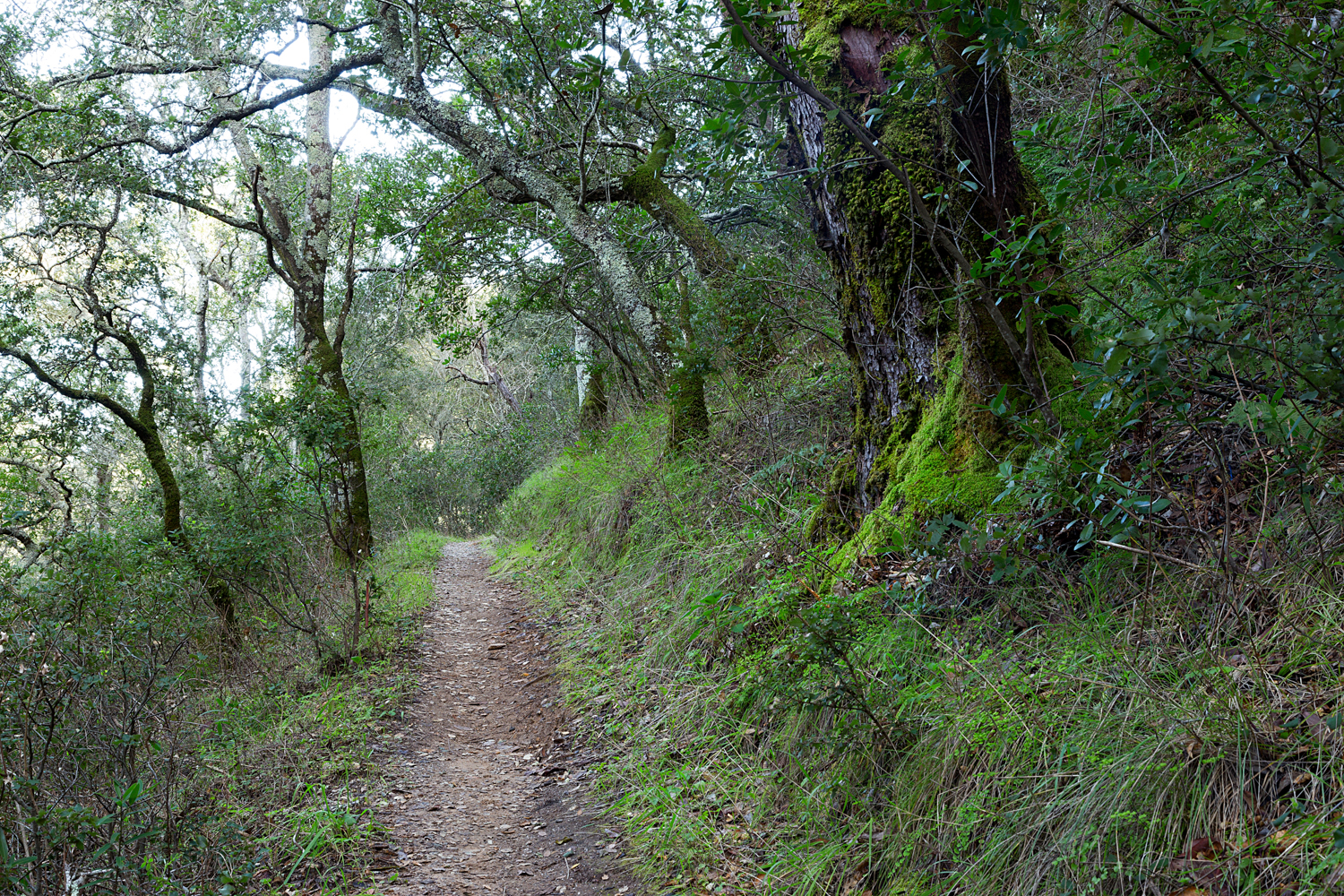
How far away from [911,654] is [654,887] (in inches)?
63.9

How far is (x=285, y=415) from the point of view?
8.00 metres

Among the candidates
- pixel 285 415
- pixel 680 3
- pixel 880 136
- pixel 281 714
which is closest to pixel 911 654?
pixel 880 136

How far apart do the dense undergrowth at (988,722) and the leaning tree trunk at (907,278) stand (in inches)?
15.3

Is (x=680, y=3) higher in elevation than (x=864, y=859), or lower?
higher

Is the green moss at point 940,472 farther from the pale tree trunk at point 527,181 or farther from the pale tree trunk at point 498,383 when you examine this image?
the pale tree trunk at point 498,383

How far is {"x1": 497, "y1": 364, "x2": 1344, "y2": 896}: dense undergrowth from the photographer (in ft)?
6.95

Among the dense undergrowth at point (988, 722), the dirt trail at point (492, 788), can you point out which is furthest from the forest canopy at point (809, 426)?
the dirt trail at point (492, 788)

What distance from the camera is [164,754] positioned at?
4.31m

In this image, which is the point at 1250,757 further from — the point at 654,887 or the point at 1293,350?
the point at 654,887

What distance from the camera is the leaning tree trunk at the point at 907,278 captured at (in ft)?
12.6

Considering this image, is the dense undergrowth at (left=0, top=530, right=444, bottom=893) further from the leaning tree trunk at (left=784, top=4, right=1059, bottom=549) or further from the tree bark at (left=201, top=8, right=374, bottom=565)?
the leaning tree trunk at (left=784, top=4, right=1059, bottom=549)

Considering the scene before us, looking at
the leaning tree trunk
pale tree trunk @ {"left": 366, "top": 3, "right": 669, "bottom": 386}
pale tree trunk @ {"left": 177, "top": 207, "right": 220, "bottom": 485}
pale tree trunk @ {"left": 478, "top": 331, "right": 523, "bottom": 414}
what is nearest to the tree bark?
pale tree trunk @ {"left": 177, "top": 207, "right": 220, "bottom": 485}

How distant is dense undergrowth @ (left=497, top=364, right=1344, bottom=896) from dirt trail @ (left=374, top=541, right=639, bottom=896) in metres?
0.28

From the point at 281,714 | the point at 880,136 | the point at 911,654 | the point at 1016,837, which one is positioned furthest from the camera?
the point at 281,714
